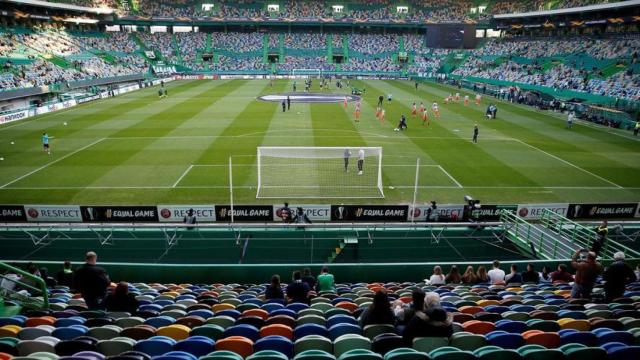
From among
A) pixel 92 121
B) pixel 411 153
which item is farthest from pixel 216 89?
pixel 411 153

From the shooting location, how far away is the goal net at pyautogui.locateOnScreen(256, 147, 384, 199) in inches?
886

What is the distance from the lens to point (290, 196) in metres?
21.9

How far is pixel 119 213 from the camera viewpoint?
18.3 metres

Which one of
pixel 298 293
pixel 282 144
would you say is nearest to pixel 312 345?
pixel 298 293

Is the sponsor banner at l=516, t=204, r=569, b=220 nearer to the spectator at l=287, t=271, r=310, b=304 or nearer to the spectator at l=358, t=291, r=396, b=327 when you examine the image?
the spectator at l=287, t=271, r=310, b=304

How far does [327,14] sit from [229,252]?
91284 millimetres

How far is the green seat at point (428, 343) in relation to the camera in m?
5.58

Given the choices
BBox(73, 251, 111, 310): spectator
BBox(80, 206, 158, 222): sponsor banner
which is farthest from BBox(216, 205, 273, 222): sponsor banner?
BBox(73, 251, 111, 310): spectator

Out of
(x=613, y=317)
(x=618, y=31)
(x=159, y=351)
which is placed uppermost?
(x=618, y=31)

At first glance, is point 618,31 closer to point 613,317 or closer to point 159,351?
point 613,317

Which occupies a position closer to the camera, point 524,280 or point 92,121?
point 524,280

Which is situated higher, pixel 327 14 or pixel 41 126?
pixel 327 14

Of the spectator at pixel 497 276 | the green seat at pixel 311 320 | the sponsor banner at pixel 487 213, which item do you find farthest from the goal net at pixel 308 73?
the green seat at pixel 311 320

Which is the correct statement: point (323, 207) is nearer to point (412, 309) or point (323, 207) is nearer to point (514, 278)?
point (514, 278)
